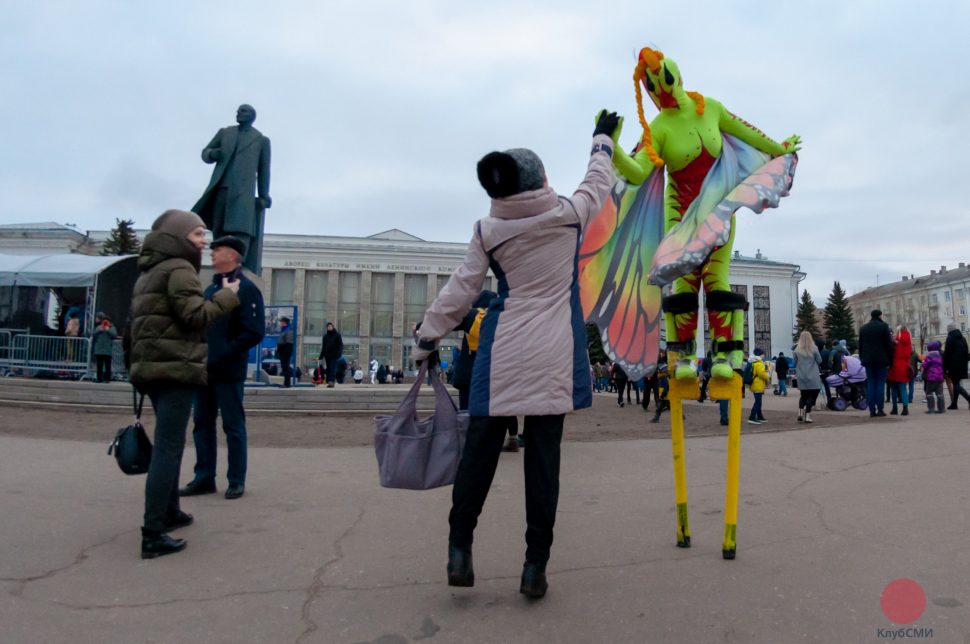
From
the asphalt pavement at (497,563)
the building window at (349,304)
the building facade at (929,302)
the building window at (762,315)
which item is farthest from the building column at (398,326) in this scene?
the building facade at (929,302)

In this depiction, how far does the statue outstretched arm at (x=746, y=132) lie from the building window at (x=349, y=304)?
59.9m

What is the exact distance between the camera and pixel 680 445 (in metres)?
3.19

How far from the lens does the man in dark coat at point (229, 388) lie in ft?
14.7

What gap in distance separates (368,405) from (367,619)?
9543 millimetres

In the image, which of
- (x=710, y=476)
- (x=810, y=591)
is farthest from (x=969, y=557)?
(x=710, y=476)

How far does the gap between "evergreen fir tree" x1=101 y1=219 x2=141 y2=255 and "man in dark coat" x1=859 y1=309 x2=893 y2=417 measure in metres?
Answer: 55.9

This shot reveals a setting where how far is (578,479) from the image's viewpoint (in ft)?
16.8

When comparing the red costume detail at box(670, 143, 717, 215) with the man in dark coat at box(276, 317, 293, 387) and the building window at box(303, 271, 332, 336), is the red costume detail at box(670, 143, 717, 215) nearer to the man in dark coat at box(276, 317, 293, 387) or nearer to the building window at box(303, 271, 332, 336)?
the man in dark coat at box(276, 317, 293, 387)

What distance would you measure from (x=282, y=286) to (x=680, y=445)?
62.1 m

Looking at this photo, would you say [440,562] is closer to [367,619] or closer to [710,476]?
[367,619]

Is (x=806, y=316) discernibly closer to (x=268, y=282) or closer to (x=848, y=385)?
(x=268, y=282)

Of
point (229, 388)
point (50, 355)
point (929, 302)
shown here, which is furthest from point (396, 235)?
point (929, 302)

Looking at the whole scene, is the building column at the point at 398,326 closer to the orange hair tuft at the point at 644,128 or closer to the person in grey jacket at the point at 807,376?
the person in grey jacket at the point at 807,376

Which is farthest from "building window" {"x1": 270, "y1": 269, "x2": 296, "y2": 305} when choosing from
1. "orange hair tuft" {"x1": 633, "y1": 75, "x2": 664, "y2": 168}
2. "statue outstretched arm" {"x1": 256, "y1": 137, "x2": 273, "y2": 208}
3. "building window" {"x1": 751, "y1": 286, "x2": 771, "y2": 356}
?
"orange hair tuft" {"x1": 633, "y1": 75, "x2": 664, "y2": 168}
